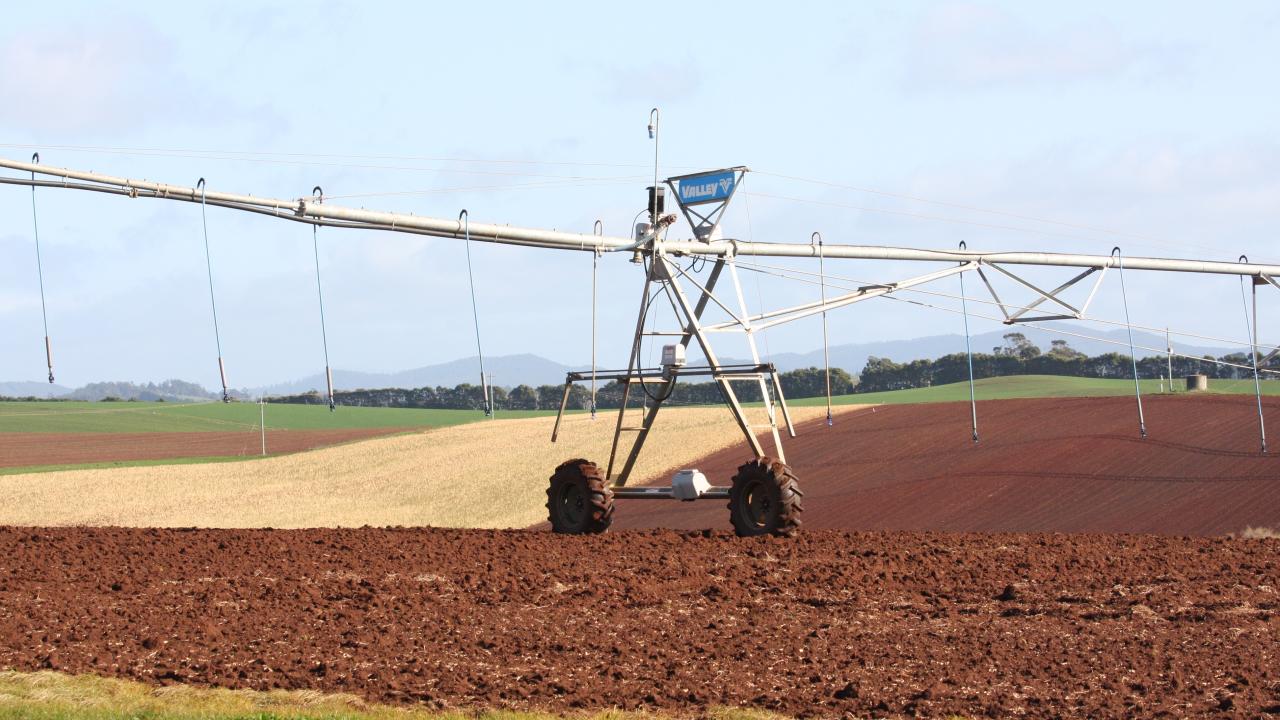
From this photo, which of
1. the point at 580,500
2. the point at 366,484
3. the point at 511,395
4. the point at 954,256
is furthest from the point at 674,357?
the point at 511,395

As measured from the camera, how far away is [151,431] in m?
87.2

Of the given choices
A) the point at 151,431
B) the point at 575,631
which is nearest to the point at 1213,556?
the point at 575,631

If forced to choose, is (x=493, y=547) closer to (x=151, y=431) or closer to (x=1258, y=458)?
(x=1258, y=458)

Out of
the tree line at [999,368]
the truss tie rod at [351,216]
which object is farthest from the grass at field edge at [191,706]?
the tree line at [999,368]

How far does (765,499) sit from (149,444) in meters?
59.3

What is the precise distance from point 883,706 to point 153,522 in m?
34.2

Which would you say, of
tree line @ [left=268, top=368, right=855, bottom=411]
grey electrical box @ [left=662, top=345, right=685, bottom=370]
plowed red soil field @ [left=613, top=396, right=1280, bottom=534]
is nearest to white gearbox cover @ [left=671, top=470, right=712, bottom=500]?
grey electrical box @ [left=662, top=345, right=685, bottom=370]

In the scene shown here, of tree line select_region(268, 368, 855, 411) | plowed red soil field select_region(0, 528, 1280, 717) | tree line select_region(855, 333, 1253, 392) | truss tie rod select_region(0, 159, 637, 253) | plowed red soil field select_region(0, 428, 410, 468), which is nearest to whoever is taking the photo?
plowed red soil field select_region(0, 528, 1280, 717)

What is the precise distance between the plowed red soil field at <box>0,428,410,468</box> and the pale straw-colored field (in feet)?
29.4

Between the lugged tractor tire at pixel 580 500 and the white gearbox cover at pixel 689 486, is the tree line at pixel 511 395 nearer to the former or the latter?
the lugged tractor tire at pixel 580 500

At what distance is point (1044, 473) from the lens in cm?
3806

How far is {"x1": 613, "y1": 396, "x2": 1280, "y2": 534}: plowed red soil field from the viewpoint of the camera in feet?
108

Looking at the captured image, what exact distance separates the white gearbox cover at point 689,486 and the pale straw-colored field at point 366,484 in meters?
15.8

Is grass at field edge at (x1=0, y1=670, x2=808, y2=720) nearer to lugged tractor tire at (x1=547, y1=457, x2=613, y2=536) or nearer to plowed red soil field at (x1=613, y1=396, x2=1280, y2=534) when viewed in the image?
lugged tractor tire at (x1=547, y1=457, x2=613, y2=536)
